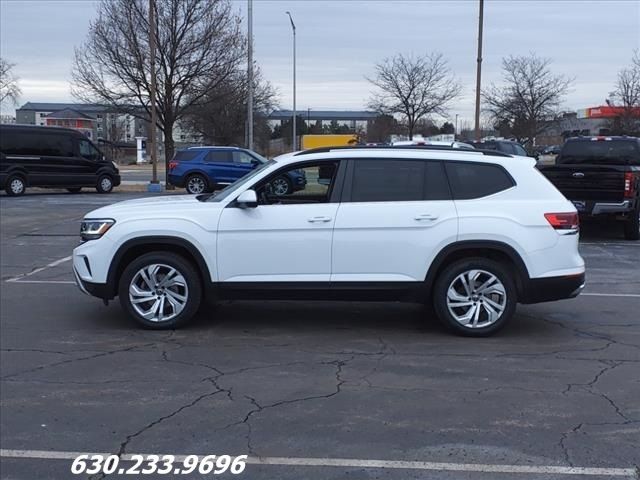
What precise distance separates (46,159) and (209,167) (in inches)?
228

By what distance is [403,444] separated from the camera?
415 centimetres

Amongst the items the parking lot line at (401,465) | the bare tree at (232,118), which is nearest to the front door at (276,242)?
the parking lot line at (401,465)

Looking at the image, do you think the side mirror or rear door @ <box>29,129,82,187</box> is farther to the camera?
rear door @ <box>29,129,82,187</box>

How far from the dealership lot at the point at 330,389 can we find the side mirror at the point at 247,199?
1244mm

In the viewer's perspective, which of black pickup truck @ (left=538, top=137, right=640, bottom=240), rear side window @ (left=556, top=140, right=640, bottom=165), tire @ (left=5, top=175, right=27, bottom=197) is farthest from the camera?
tire @ (left=5, top=175, right=27, bottom=197)

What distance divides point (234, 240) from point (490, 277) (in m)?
2.41

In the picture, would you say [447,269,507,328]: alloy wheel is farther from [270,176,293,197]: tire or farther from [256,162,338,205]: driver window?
[270,176,293,197]: tire

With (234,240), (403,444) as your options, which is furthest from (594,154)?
(403,444)

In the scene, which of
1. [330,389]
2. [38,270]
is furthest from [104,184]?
[330,389]

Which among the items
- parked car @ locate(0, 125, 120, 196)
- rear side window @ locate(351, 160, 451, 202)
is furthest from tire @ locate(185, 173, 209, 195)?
rear side window @ locate(351, 160, 451, 202)

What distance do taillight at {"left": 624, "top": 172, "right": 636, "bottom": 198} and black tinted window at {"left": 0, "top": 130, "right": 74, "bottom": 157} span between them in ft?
62.6

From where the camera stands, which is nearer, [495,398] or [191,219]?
[495,398]

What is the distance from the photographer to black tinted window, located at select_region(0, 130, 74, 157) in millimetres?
23984

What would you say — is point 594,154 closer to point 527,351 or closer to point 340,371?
point 527,351
